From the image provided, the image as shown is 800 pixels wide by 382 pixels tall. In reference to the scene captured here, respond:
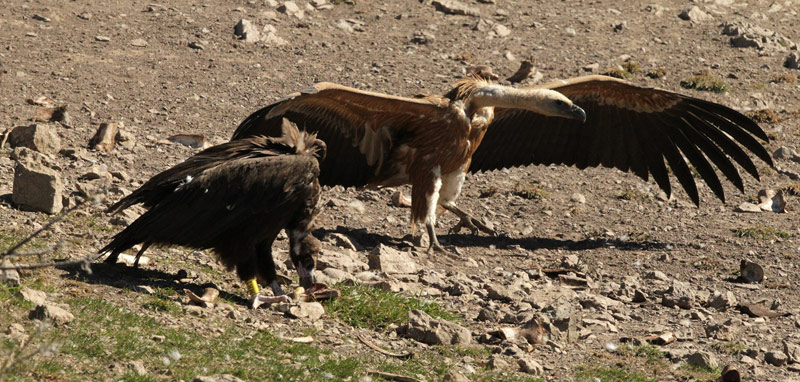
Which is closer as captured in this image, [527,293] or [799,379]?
[799,379]

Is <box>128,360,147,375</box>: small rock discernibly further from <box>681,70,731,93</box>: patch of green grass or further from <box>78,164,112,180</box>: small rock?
<box>681,70,731,93</box>: patch of green grass

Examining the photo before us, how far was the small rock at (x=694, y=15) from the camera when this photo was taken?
16266 mm

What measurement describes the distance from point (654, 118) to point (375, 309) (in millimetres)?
4587

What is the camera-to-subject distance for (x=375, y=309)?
6.94m

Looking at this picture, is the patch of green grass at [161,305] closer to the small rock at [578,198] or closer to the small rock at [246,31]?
the small rock at [578,198]

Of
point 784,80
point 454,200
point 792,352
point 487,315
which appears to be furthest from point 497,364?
point 784,80

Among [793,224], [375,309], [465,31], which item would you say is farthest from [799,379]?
[465,31]

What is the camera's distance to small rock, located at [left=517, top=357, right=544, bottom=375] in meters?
6.28

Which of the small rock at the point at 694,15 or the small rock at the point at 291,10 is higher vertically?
the small rock at the point at 694,15

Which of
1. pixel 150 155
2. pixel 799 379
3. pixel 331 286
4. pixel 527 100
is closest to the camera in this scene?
pixel 799 379

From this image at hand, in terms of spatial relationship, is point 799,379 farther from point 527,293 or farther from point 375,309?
point 375,309

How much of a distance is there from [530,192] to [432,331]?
15.5ft

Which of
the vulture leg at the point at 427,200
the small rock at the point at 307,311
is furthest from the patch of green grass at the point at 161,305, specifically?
the vulture leg at the point at 427,200

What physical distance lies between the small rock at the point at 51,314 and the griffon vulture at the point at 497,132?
9.62ft
